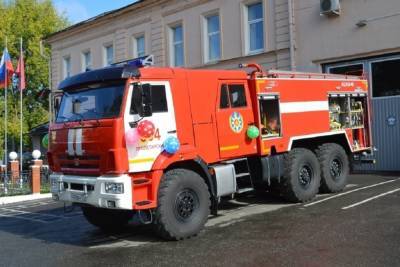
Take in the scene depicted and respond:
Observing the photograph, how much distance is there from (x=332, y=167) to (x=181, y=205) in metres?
5.20

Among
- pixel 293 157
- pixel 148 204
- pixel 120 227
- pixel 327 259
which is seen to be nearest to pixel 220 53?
pixel 293 157

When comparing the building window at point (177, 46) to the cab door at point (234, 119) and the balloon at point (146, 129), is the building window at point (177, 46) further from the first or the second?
the balloon at point (146, 129)

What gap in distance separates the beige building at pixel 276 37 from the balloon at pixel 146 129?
931 cm

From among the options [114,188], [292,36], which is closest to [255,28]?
[292,36]

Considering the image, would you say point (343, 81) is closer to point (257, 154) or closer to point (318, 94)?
point (318, 94)

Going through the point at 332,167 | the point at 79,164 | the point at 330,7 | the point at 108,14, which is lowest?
the point at 332,167

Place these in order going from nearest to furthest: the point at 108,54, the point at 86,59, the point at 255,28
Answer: the point at 255,28 < the point at 108,54 < the point at 86,59

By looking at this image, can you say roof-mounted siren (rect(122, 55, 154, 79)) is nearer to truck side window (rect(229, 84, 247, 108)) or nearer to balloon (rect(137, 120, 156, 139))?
balloon (rect(137, 120, 156, 139))

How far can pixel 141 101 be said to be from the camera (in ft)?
28.1

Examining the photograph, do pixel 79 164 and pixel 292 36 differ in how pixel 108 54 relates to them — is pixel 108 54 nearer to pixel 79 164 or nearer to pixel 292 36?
pixel 292 36

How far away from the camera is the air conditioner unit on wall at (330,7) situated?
17875 mm

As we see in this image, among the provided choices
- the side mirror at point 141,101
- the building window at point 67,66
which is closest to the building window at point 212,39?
the building window at point 67,66

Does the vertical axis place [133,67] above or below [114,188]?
above

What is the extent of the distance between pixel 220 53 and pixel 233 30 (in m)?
1.23
